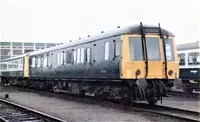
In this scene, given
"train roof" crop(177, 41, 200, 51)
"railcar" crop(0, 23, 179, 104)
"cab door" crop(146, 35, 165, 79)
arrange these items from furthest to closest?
"train roof" crop(177, 41, 200, 51) → "cab door" crop(146, 35, 165, 79) → "railcar" crop(0, 23, 179, 104)

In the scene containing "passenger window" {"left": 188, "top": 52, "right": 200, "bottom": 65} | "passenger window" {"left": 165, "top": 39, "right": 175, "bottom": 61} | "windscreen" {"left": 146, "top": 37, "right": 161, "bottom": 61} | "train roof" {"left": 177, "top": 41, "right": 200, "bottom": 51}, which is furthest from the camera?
"train roof" {"left": 177, "top": 41, "right": 200, "bottom": 51}

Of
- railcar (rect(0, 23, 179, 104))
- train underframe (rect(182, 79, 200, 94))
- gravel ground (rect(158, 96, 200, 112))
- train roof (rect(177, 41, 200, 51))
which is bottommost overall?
gravel ground (rect(158, 96, 200, 112))

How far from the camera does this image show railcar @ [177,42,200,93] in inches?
837

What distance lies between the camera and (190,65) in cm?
2184

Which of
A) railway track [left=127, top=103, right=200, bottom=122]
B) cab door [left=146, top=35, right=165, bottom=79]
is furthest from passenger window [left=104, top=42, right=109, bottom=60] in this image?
railway track [left=127, top=103, right=200, bottom=122]

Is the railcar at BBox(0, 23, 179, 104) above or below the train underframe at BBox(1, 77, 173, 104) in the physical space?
above

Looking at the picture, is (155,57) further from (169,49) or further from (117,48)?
(117,48)

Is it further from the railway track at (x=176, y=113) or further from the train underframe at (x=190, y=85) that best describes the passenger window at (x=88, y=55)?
the train underframe at (x=190, y=85)

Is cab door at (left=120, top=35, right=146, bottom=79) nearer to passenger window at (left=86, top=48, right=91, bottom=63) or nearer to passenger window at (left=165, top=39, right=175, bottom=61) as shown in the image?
passenger window at (left=165, top=39, right=175, bottom=61)

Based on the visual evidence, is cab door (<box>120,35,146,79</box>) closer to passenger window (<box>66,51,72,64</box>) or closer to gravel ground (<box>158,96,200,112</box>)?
gravel ground (<box>158,96,200,112</box>)

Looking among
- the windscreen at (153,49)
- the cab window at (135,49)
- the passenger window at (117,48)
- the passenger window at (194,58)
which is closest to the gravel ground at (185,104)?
the windscreen at (153,49)

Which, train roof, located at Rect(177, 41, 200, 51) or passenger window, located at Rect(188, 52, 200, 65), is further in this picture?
train roof, located at Rect(177, 41, 200, 51)

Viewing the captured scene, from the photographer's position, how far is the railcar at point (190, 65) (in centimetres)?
2125

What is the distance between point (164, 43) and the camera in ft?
48.0
